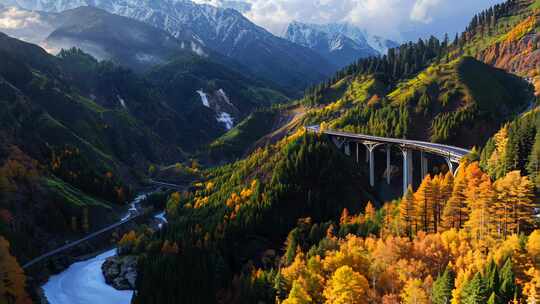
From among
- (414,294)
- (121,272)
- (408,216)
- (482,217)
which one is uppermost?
(482,217)

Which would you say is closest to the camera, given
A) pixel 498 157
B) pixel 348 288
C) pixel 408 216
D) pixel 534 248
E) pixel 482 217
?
pixel 534 248

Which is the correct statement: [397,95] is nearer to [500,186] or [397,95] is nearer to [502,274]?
[500,186]

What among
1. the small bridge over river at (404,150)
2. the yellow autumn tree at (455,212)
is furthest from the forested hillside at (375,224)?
the small bridge over river at (404,150)

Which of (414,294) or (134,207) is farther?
(134,207)

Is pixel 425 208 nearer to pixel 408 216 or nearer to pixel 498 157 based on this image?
pixel 408 216

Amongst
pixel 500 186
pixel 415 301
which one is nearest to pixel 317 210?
pixel 500 186

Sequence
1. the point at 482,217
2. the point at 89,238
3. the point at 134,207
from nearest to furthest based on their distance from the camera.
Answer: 1. the point at 482,217
2. the point at 89,238
3. the point at 134,207

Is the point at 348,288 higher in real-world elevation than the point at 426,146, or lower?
lower

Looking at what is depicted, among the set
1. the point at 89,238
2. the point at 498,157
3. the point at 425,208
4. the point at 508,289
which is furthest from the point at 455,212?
the point at 89,238

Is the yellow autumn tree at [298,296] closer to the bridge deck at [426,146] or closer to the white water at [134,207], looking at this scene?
the bridge deck at [426,146]
